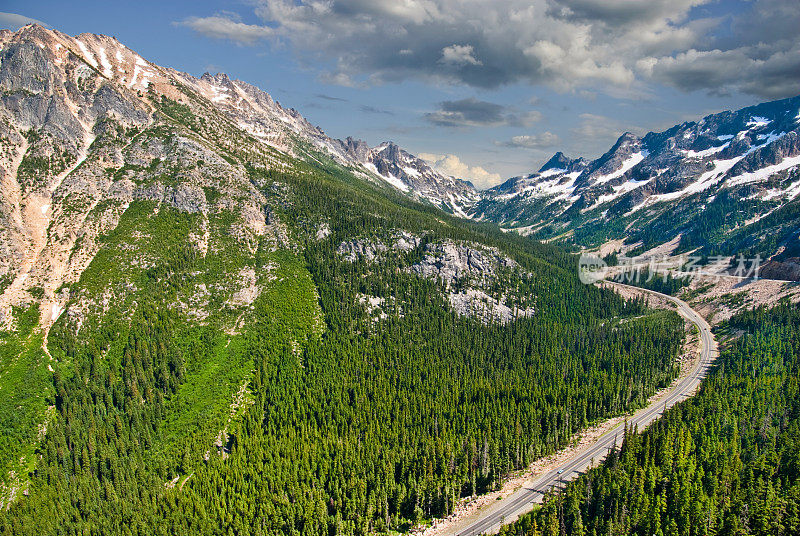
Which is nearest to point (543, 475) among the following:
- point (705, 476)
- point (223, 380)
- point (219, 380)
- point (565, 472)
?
point (565, 472)

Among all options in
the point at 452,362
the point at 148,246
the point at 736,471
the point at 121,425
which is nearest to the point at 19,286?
the point at 148,246

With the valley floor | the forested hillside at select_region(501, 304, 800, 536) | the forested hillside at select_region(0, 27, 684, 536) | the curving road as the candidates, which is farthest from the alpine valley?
the curving road

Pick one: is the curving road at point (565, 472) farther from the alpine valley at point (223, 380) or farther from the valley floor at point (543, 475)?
the alpine valley at point (223, 380)

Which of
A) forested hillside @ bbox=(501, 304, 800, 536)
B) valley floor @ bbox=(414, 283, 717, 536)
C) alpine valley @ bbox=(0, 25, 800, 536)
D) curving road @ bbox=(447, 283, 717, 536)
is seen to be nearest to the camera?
forested hillside @ bbox=(501, 304, 800, 536)

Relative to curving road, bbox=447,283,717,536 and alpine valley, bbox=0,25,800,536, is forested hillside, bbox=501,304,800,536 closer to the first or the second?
alpine valley, bbox=0,25,800,536

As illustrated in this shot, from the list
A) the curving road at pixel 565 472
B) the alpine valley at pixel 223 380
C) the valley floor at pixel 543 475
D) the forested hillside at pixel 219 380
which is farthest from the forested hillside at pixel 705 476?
the forested hillside at pixel 219 380

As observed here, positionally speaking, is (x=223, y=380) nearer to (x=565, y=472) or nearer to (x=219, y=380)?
(x=219, y=380)

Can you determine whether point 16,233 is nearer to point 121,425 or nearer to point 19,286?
point 19,286
